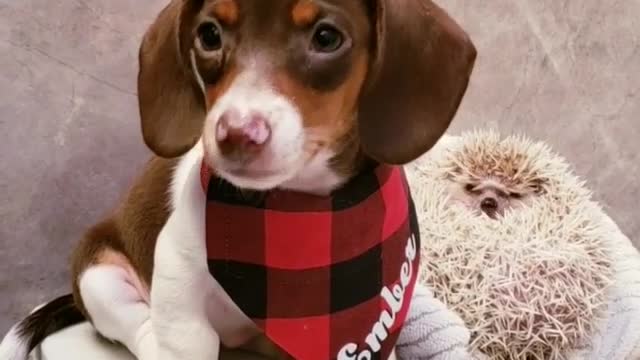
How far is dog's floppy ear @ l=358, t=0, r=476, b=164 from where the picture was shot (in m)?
1.29

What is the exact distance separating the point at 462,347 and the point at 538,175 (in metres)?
0.41

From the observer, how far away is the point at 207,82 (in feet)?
4.25

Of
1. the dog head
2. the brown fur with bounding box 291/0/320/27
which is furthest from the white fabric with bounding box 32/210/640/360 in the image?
the brown fur with bounding box 291/0/320/27

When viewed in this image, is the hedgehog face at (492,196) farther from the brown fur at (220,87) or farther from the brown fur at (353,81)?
the brown fur at (220,87)

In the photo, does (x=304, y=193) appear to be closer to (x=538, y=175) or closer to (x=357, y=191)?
(x=357, y=191)

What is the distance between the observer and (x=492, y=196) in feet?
6.36

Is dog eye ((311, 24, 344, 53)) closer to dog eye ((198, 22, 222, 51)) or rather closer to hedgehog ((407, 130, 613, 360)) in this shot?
dog eye ((198, 22, 222, 51))

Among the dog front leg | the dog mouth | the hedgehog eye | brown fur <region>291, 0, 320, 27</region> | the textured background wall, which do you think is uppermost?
brown fur <region>291, 0, 320, 27</region>

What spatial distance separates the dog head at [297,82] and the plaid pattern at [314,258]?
0.19 feet

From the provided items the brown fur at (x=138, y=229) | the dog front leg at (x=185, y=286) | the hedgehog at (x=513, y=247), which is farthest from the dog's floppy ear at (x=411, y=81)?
the hedgehog at (x=513, y=247)

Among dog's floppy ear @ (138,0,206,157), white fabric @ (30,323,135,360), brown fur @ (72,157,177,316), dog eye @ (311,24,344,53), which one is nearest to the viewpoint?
dog eye @ (311,24,344,53)

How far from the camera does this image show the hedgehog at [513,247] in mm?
1771

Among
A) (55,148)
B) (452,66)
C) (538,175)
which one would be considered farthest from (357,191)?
(55,148)

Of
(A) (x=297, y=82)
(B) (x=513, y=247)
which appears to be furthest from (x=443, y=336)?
(A) (x=297, y=82)
